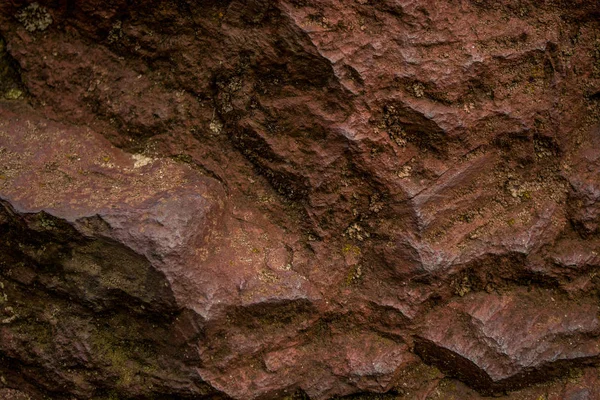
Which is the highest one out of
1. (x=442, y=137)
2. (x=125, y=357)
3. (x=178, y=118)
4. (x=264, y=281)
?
(x=442, y=137)

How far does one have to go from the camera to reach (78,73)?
310cm

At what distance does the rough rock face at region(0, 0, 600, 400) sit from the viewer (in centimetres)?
282

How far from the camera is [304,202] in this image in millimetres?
2982

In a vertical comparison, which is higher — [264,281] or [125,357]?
[264,281]

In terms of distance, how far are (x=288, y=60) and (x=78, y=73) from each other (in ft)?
3.59

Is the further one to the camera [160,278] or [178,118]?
[178,118]

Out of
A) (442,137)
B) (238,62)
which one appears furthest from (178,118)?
(442,137)

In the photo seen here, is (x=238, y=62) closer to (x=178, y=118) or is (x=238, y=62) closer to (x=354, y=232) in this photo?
(x=178, y=118)

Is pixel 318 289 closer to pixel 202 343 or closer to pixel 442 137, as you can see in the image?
pixel 202 343

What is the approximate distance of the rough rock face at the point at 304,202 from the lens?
2820mm

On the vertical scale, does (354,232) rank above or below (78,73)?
above

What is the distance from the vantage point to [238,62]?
2906 millimetres

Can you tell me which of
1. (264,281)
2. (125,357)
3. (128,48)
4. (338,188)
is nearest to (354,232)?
(338,188)

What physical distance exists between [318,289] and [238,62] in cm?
114
